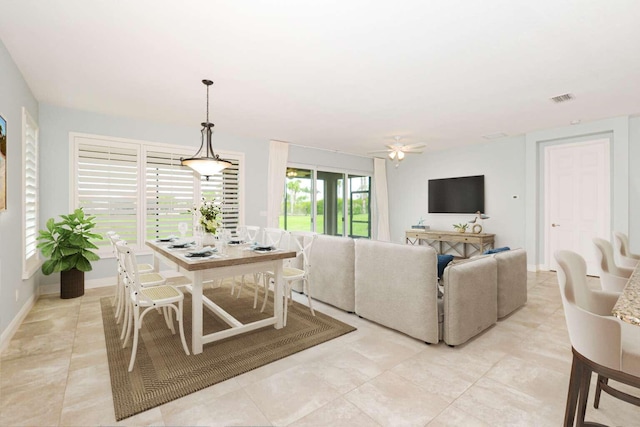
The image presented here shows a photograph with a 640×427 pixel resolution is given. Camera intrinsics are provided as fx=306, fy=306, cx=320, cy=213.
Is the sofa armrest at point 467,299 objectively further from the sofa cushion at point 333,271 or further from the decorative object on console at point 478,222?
the decorative object on console at point 478,222


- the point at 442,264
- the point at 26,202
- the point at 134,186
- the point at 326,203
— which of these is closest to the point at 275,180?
the point at 326,203

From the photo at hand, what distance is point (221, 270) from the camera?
262 centimetres

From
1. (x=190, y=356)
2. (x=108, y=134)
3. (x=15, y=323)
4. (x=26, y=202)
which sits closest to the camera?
(x=190, y=356)

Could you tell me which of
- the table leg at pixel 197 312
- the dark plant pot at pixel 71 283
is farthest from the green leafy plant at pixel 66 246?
the table leg at pixel 197 312

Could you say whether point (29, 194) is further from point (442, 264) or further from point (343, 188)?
point (343, 188)

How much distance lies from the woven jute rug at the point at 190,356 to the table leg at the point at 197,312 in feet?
0.27

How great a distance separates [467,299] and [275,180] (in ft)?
15.1

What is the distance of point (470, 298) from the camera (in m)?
2.77

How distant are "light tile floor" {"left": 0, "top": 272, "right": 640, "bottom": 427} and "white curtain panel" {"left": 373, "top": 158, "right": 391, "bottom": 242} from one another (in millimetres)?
5442

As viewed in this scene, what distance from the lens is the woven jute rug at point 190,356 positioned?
2.03 meters

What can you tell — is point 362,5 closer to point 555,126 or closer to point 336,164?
point 555,126

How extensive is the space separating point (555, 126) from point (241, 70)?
5425 millimetres

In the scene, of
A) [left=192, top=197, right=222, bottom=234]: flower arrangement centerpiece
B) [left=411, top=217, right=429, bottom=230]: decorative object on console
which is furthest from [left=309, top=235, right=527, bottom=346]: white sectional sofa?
[left=411, top=217, right=429, bottom=230]: decorative object on console

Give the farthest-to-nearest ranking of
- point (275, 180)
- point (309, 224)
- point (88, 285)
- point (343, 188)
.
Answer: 1. point (343, 188)
2. point (309, 224)
3. point (275, 180)
4. point (88, 285)
